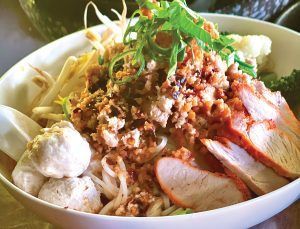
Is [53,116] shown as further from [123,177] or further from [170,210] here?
[170,210]

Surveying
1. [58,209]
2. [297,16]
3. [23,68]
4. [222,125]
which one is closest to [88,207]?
[58,209]

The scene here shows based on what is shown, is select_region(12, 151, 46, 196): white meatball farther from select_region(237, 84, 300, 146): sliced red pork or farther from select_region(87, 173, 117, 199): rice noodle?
select_region(237, 84, 300, 146): sliced red pork

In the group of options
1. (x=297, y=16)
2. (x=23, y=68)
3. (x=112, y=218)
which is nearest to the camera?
(x=112, y=218)

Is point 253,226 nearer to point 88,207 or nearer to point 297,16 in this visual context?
point 88,207

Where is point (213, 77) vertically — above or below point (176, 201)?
above

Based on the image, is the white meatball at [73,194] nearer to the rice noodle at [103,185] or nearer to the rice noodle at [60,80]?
the rice noodle at [103,185]

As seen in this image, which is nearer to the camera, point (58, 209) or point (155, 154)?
point (58, 209)

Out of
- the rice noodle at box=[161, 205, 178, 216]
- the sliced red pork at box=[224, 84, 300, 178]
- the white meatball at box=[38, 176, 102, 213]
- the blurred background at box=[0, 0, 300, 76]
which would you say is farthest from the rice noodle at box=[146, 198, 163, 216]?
the blurred background at box=[0, 0, 300, 76]
